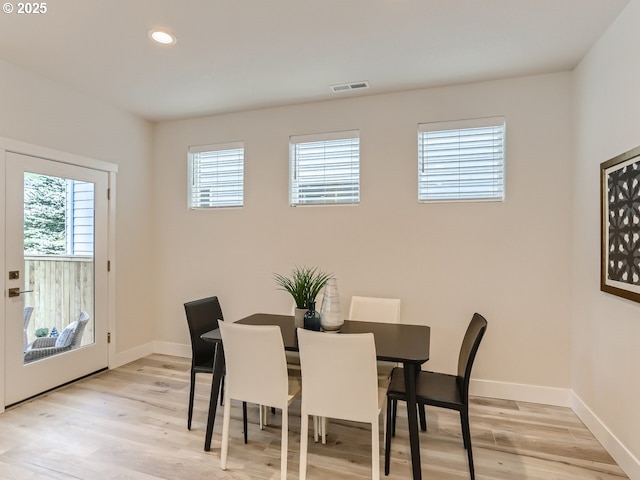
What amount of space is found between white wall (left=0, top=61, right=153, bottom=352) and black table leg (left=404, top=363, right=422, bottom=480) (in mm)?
3136

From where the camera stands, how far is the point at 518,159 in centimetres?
307

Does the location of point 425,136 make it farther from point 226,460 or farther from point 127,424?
point 127,424

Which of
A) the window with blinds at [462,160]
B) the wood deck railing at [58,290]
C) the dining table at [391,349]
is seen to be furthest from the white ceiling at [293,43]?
the dining table at [391,349]

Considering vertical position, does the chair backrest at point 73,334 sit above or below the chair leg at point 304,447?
above

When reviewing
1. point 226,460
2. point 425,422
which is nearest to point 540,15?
point 425,422

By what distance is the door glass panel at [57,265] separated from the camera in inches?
120

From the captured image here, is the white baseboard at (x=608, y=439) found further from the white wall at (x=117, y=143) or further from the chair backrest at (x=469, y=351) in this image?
the white wall at (x=117, y=143)

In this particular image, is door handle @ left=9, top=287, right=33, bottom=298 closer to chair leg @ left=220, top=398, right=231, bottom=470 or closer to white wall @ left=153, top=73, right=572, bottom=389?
white wall @ left=153, top=73, right=572, bottom=389

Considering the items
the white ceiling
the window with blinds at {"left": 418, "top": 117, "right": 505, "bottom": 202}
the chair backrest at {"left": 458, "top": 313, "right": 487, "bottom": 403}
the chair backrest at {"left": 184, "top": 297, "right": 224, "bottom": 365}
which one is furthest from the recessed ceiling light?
the chair backrest at {"left": 458, "top": 313, "right": 487, "bottom": 403}

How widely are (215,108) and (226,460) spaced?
3.20 metres

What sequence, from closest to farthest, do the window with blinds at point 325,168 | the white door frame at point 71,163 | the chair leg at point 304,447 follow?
the chair leg at point 304,447
the white door frame at point 71,163
the window with blinds at point 325,168

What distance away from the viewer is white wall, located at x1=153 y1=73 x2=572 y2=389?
119 inches

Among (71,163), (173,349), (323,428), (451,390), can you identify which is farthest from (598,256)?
(71,163)

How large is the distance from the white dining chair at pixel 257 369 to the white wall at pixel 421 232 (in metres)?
1.56
